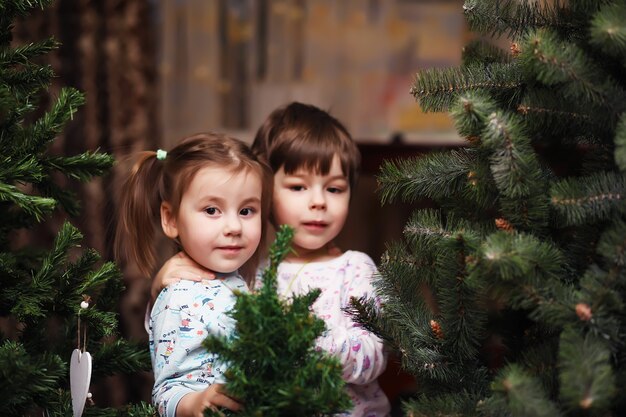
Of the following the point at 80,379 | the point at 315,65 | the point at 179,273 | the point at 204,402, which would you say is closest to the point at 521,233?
the point at 204,402

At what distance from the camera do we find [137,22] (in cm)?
369

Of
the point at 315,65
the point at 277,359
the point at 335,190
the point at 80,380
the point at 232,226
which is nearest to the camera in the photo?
the point at 277,359

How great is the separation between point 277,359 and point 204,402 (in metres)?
0.21

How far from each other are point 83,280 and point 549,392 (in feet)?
2.68

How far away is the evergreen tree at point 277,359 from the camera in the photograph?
3.60 feet

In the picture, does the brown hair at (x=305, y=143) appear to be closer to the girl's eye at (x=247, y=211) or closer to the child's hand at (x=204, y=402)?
the girl's eye at (x=247, y=211)

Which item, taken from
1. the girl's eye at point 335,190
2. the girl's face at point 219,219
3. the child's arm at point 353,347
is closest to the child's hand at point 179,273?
the girl's face at point 219,219

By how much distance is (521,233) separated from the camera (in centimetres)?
118

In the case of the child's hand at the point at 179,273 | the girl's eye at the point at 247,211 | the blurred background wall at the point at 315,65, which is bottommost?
the blurred background wall at the point at 315,65

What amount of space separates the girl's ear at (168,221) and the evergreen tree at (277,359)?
480 mm

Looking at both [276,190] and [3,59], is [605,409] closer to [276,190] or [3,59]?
[276,190]

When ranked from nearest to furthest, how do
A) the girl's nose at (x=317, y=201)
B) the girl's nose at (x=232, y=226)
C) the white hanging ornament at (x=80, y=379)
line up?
the white hanging ornament at (x=80, y=379)
the girl's nose at (x=232, y=226)
the girl's nose at (x=317, y=201)

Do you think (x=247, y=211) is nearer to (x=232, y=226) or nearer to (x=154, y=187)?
(x=232, y=226)

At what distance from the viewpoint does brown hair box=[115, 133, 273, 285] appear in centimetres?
156
